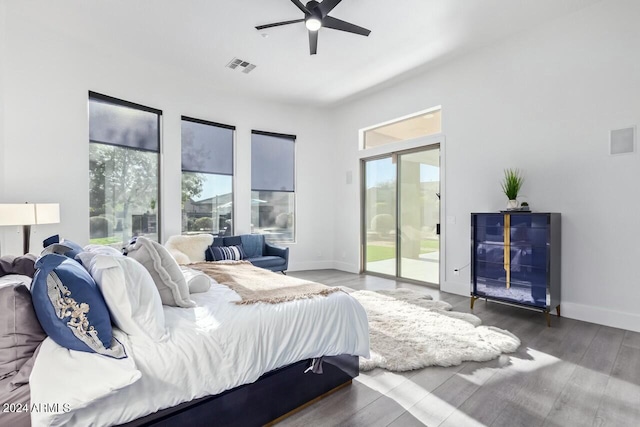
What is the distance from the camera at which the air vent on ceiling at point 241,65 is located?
462 centimetres

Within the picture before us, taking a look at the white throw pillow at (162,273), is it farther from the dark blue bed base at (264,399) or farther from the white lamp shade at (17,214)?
the white lamp shade at (17,214)

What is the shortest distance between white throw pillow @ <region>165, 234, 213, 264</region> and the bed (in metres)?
2.68

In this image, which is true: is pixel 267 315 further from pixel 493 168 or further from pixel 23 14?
pixel 23 14

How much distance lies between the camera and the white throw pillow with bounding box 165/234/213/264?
15.5 ft

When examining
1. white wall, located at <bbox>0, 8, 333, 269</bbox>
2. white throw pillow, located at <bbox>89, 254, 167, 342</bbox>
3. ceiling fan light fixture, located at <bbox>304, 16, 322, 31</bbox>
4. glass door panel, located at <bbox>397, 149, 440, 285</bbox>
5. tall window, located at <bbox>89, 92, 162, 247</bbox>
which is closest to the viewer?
white throw pillow, located at <bbox>89, 254, 167, 342</bbox>

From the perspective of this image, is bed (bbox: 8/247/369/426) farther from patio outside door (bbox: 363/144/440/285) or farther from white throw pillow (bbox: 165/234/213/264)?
patio outside door (bbox: 363/144/440/285)

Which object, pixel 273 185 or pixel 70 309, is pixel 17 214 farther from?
pixel 273 185

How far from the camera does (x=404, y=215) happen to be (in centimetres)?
557

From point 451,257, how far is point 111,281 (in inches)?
176

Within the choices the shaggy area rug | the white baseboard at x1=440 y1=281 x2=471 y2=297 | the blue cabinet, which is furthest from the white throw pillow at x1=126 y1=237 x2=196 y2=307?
the white baseboard at x1=440 y1=281 x2=471 y2=297

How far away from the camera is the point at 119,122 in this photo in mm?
4652

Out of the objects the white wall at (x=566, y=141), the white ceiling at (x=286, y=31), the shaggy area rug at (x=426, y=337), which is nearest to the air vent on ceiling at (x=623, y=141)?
the white wall at (x=566, y=141)

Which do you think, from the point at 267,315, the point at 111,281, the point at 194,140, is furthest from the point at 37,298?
the point at 194,140

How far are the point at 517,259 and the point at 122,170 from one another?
5523mm
